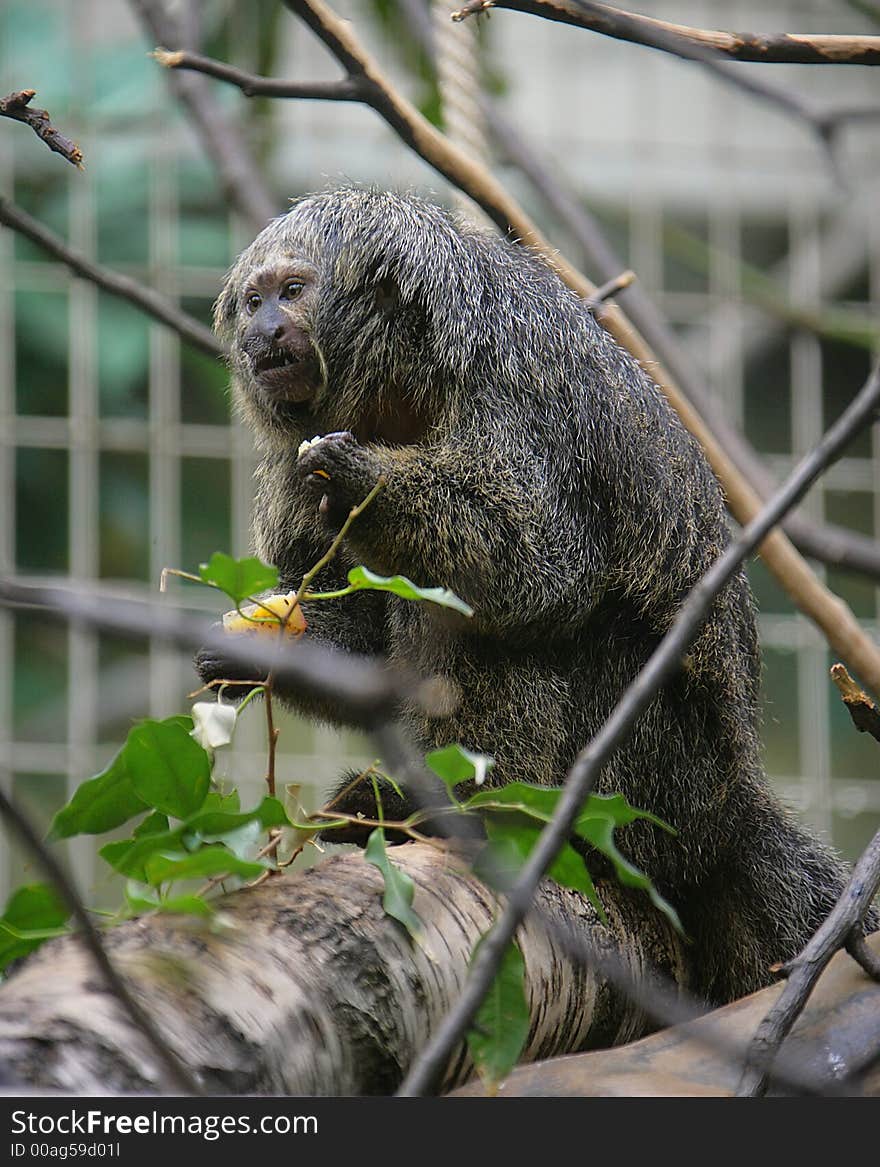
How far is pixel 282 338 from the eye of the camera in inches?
125

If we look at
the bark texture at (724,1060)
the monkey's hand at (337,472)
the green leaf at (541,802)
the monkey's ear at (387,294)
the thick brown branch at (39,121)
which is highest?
the thick brown branch at (39,121)

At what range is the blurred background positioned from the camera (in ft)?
20.9

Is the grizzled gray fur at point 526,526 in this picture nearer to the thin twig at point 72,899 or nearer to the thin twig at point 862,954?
Result: the thin twig at point 862,954

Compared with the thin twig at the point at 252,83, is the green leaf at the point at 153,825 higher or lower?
lower

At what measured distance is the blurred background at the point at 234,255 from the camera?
638 cm

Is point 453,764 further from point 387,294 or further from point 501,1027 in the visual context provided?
point 387,294

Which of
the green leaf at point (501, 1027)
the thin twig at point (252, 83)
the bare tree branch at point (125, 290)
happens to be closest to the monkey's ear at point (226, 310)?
the bare tree branch at point (125, 290)

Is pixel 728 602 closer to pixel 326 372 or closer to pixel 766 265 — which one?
pixel 326 372

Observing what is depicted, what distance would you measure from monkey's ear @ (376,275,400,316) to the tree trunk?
47.0 inches

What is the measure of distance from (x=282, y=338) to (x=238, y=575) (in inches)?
45.4

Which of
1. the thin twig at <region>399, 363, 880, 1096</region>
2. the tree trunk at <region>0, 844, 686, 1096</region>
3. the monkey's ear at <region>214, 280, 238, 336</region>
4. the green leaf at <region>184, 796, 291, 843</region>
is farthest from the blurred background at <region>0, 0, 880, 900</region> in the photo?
the thin twig at <region>399, 363, 880, 1096</region>

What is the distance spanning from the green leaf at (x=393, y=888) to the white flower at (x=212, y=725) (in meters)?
0.28

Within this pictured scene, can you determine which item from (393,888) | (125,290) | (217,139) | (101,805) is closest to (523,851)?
(393,888)
